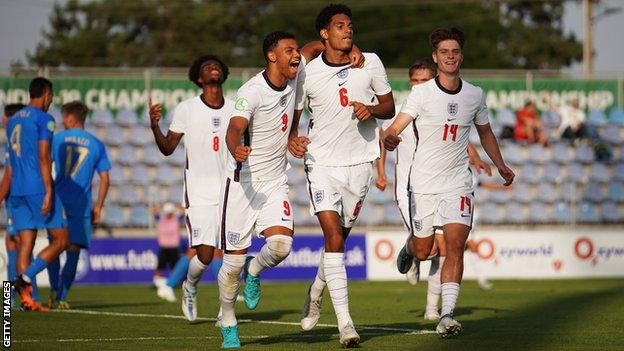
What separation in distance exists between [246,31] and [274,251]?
67.5 metres

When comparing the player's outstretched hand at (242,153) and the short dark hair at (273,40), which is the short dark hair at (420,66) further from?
the player's outstretched hand at (242,153)

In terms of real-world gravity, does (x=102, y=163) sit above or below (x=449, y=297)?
above

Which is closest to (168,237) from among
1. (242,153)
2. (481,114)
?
(481,114)

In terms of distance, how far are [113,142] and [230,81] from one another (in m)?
3.28

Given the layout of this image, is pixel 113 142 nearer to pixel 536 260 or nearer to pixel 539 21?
pixel 536 260

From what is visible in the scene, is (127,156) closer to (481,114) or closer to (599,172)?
(599,172)

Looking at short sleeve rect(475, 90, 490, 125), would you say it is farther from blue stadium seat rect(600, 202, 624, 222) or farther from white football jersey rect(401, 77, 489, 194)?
blue stadium seat rect(600, 202, 624, 222)

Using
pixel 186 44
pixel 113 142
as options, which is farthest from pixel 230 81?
pixel 186 44

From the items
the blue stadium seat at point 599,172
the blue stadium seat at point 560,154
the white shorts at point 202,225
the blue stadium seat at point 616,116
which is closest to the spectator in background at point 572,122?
the blue stadium seat at point 560,154

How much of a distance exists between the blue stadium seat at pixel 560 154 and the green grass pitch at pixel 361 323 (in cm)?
992

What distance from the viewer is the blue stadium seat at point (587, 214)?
28.8 metres

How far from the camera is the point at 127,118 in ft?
95.8

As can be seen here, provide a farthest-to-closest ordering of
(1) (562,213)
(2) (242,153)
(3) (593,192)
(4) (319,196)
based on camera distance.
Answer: (3) (593,192)
(1) (562,213)
(4) (319,196)
(2) (242,153)

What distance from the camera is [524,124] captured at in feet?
99.3
